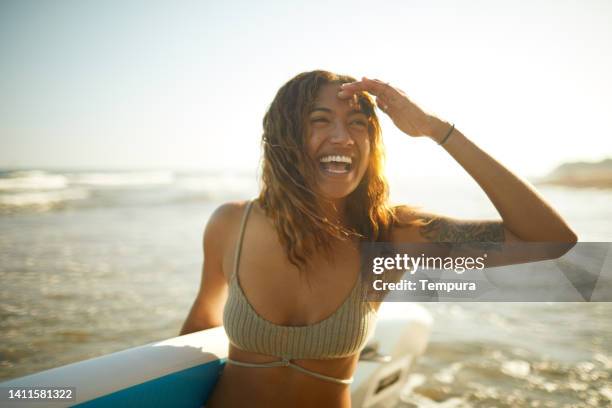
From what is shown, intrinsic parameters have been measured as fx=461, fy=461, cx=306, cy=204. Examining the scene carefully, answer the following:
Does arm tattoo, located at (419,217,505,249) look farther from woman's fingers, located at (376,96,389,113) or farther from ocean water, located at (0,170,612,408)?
ocean water, located at (0,170,612,408)

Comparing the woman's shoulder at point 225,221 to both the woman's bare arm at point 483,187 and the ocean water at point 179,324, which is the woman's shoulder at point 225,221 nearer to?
the woman's bare arm at point 483,187

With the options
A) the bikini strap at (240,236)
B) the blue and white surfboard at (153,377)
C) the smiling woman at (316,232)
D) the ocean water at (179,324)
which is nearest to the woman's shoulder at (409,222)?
the smiling woman at (316,232)

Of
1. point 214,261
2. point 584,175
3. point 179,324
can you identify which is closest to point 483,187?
point 214,261

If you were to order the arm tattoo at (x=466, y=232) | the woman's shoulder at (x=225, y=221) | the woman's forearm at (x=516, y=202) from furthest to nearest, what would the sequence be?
the woman's shoulder at (x=225, y=221) < the arm tattoo at (x=466, y=232) < the woman's forearm at (x=516, y=202)

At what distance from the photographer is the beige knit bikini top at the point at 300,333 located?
1.74m

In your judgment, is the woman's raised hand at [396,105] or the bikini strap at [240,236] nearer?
the woman's raised hand at [396,105]

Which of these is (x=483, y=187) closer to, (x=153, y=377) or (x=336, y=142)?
(x=336, y=142)

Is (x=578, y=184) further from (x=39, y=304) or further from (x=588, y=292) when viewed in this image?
(x=39, y=304)

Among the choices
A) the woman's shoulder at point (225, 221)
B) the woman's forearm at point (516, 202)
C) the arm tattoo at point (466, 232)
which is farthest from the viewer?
the woman's shoulder at point (225, 221)

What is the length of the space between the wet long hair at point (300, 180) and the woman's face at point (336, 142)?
0.10 feet

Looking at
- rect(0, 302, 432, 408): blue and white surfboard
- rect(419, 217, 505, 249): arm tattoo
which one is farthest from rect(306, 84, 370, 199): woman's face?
rect(0, 302, 432, 408): blue and white surfboard

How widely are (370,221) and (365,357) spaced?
1.18 m

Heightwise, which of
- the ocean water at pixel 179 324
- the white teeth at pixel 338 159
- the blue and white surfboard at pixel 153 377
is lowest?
the ocean water at pixel 179 324

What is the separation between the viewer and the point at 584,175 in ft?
41.4
